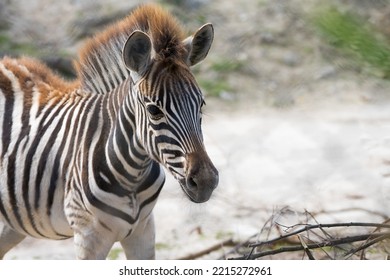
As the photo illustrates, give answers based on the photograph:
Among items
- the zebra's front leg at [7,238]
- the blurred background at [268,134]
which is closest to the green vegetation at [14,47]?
the blurred background at [268,134]

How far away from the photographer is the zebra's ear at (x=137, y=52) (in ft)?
5.25

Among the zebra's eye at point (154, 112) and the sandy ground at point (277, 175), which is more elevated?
the zebra's eye at point (154, 112)

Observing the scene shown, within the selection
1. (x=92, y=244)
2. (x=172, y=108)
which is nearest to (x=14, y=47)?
(x=92, y=244)

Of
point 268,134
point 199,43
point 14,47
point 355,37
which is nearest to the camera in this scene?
point 355,37

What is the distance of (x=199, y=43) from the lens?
1.71m

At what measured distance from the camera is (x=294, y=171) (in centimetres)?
282

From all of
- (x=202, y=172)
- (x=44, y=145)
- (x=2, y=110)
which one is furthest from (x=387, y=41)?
(x=2, y=110)

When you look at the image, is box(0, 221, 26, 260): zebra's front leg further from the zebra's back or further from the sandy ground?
the sandy ground

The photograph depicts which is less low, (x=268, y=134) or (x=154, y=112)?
(x=154, y=112)

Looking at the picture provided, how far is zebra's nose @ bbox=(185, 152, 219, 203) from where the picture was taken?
1.50 metres

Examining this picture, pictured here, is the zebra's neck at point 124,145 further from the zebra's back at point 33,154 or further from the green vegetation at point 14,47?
the green vegetation at point 14,47

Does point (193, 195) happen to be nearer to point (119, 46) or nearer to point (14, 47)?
point (119, 46)

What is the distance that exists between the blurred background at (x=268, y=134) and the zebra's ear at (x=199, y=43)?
2.71 feet

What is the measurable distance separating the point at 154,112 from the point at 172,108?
1.9 inches
